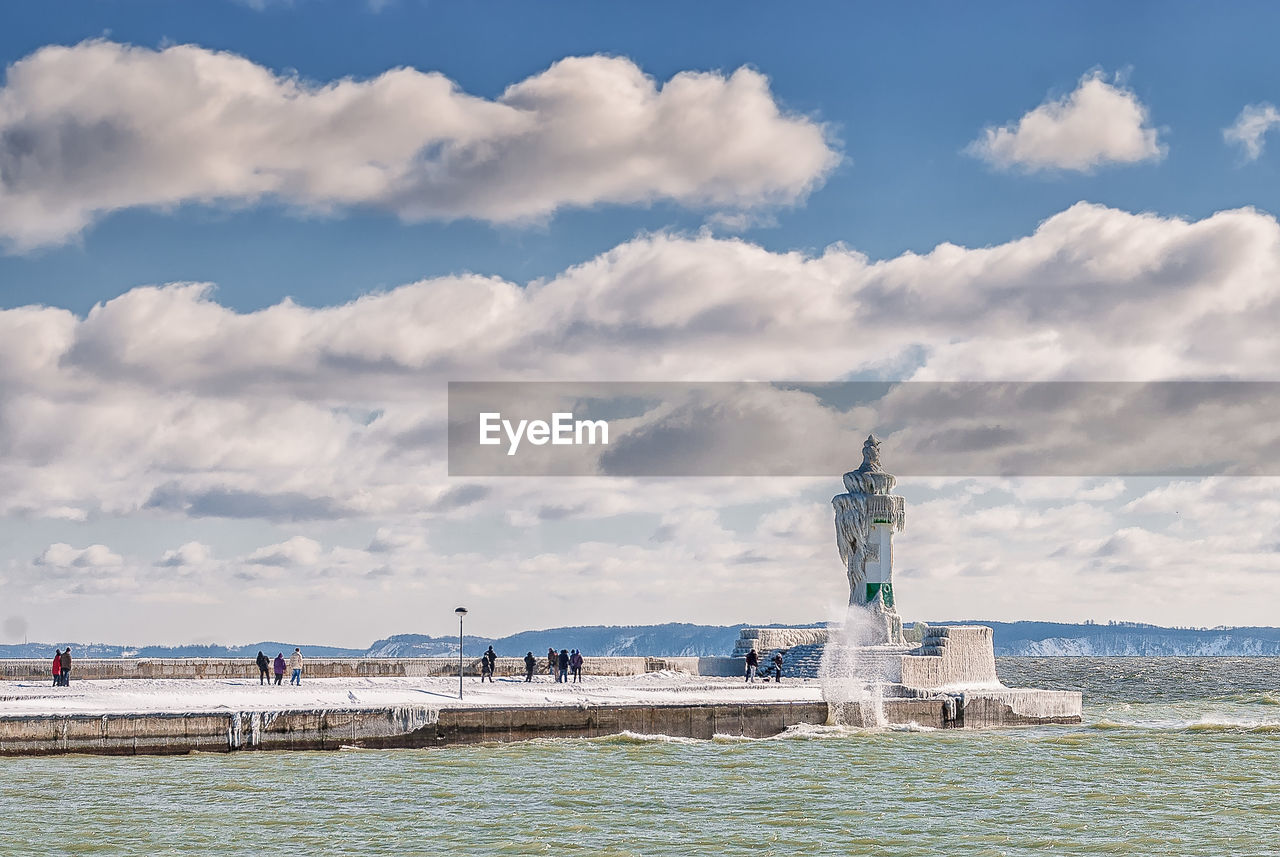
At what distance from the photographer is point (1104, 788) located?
26594mm

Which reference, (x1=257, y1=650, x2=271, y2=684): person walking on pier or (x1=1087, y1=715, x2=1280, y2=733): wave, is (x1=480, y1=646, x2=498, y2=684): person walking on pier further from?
(x1=1087, y1=715, x2=1280, y2=733): wave

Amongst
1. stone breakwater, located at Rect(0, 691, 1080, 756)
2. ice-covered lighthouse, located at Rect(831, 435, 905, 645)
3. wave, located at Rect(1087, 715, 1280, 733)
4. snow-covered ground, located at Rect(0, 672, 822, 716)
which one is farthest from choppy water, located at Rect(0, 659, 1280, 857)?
ice-covered lighthouse, located at Rect(831, 435, 905, 645)

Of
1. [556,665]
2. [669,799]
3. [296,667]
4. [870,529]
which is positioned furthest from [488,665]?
[669,799]

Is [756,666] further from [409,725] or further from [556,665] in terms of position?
[409,725]

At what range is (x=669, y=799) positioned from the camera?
24.7 m

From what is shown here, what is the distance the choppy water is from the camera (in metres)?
20.4

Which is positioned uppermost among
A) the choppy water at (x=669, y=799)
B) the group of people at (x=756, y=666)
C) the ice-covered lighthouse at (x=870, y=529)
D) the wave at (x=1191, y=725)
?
the ice-covered lighthouse at (x=870, y=529)

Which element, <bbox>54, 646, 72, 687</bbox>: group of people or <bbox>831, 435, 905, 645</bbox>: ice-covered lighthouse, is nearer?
<bbox>54, 646, 72, 687</bbox>: group of people

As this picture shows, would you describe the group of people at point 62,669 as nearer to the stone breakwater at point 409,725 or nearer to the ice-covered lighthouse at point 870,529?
the stone breakwater at point 409,725

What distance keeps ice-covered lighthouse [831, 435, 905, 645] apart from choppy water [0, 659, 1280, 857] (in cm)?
1812

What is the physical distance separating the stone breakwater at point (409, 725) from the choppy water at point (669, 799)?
0.51 meters

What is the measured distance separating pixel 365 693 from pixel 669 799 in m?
17.7

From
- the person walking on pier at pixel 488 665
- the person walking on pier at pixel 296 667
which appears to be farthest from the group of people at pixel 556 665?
the person walking on pier at pixel 296 667

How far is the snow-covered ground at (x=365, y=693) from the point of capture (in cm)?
3453
